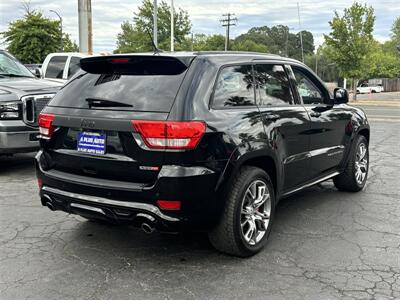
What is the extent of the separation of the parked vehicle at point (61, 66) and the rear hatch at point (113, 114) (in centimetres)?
995

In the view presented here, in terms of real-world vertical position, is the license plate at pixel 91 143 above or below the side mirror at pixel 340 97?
below

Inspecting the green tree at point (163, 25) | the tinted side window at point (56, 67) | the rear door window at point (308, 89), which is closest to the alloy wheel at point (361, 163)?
the rear door window at point (308, 89)

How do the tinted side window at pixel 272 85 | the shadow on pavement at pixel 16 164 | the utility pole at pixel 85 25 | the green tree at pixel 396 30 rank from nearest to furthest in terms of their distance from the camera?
the tinted side window at pixel 272 85 → the shadow on pavement at pixel 16 164 → the utility pole at pixel 85 25 → the green tree at pixel 396 30

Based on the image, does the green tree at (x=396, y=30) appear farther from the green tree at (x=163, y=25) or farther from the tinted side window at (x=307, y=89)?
the tinted side window at (x=307, y=89)

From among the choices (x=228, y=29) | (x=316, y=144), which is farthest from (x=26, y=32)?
(x=228, y=29)

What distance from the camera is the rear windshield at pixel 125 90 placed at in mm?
3670

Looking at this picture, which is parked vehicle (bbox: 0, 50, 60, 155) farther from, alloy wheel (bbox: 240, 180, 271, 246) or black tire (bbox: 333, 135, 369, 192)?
black tire (bbox: 333, 135, 369, 192)

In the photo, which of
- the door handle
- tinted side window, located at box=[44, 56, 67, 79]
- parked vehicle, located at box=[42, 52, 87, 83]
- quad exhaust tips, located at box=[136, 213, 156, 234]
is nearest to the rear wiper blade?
quad exhaust tips, located at box=[136, 213, 156, 234]

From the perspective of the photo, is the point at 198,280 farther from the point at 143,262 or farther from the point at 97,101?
the point at 97,101

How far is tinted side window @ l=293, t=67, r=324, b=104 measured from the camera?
516 cm

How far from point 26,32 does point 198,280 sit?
35965mm

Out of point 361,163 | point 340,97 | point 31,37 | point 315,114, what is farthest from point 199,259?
point 31,37

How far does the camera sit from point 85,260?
4035 mm

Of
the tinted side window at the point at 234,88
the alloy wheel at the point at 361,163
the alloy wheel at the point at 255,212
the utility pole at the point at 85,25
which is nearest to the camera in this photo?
the tinted side window at the point at 234,88
